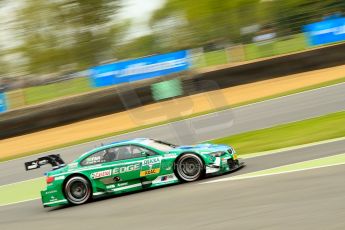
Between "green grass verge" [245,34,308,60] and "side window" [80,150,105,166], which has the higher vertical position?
"green grass verge" [245,34,308,60]

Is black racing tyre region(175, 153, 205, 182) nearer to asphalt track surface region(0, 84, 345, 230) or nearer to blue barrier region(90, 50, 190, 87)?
asphalt track surface region(0, 84, 345, 230)

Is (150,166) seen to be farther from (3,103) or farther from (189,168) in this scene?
(3,103)

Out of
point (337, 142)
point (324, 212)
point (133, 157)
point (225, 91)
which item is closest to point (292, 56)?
point (225, 91)

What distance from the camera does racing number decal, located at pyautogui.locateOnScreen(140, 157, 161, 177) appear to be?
1159cm

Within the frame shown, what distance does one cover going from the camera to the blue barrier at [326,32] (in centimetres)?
2905

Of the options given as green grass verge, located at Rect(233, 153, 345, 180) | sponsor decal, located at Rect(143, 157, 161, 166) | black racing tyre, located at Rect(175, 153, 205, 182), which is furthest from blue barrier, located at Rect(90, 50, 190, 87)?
green grass verge, located at Rect(233, 153, 345, 180)

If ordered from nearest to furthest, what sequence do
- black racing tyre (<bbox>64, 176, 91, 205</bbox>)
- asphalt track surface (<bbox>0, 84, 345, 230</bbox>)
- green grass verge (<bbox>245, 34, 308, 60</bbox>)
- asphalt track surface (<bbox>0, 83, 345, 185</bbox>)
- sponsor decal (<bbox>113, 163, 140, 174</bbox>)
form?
asphalt track surface (<bbox>0, 84, 345, 230</bbox>) < sponsor decal (<bbox>113, 163, 140, 174</bbox>) < black racing tyre (<bbox>64, 176, 91, 205</bbox>) < asphalt track surface (<bbox>0, 83, 345, 185</bbox>) < green grass verge (<bbox>245, 34, 308, 60</bbox>)

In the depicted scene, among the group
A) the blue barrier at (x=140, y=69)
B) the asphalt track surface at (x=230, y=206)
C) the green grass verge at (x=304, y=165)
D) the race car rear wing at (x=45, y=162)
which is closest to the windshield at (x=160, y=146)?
the asphalt track surface at (x=230, y=206)

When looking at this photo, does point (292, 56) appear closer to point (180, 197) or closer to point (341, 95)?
point (341, 95)

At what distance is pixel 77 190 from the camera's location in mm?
12086

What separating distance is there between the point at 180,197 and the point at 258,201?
76.5 inches

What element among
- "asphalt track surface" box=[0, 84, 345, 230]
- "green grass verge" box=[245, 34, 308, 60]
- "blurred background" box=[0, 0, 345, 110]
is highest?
"blurred background" box=[0, 0, 345, 110]

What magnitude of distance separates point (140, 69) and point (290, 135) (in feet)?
50.5

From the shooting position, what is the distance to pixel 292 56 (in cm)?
2694
